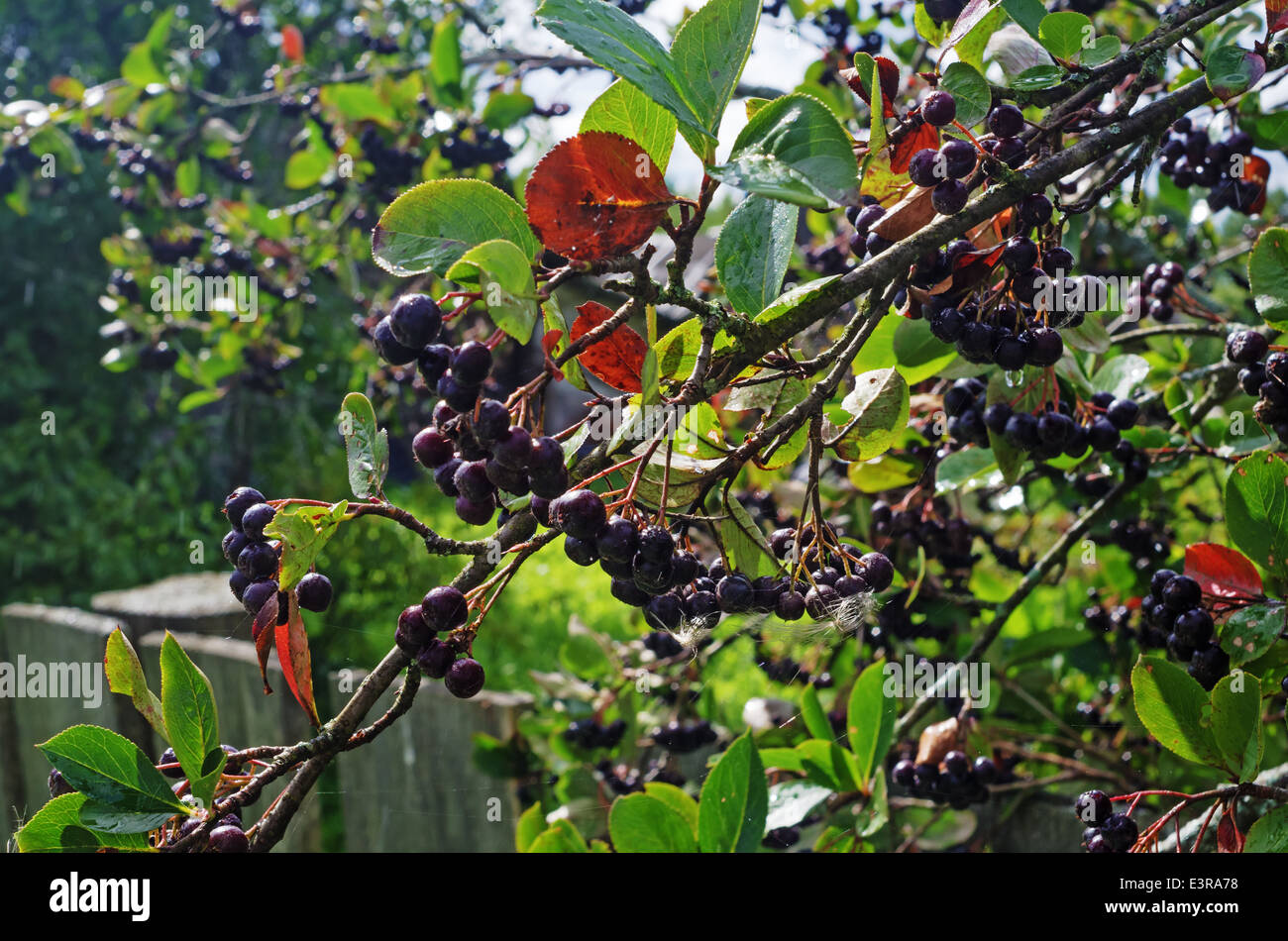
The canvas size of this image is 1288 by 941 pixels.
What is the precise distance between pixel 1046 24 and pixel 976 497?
3.19 feet

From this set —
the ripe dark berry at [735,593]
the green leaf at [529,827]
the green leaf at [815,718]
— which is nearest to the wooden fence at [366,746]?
the green leaf at [529,827]

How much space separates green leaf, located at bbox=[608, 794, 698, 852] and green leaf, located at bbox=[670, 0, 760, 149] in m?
0.67

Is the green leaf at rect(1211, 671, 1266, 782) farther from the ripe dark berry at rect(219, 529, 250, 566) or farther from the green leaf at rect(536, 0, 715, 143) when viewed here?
the ripe dark berry at rect(219, 529, 250, 566)

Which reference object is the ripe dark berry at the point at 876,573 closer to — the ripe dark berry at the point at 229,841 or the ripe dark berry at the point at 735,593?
the ripe dark berry at the point at 735,593

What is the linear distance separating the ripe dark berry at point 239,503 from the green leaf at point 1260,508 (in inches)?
37.0

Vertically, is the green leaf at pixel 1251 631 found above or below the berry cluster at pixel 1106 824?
above

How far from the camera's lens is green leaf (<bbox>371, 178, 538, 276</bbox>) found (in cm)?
70

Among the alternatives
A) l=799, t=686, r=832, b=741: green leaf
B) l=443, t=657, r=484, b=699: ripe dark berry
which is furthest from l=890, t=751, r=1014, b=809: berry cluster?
l=443, t=657, r=484, b=699: ripe dark berry

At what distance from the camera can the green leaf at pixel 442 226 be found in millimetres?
702

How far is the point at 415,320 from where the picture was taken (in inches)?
26.1

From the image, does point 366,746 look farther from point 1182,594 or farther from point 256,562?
point 1182,594

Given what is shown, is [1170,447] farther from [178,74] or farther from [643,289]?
[178,74]
